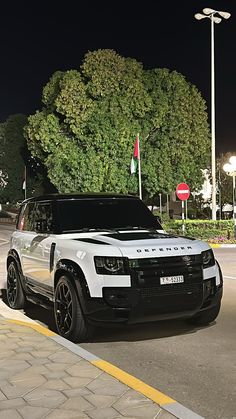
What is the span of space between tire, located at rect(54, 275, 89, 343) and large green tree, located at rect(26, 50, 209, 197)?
91.7 ft

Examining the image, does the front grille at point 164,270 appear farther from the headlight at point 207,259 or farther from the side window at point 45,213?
the side window at point 45,213

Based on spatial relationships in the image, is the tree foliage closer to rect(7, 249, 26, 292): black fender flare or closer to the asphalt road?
rect(7, 249, 26, 292): black fender flare

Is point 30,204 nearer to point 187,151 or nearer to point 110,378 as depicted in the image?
point 110,378

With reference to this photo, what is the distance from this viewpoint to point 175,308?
5.89 meters

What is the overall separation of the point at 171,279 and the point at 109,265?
70 centimetres

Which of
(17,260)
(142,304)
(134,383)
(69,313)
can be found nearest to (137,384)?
(134,383)

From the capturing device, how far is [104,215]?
287 inches

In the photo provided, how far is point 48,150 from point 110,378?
32.5 meters

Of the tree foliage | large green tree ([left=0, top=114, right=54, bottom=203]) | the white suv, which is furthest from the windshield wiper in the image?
large green tree ([left=0, top=114, right=54, bottom=203])

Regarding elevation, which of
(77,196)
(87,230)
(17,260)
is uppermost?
(77,196)

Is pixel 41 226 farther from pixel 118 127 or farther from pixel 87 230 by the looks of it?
pixel 118 127

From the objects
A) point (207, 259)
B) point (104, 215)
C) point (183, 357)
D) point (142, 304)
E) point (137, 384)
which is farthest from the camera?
point (104, 215)

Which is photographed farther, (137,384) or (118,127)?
(118,127)

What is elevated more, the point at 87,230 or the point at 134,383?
the point at 87,230
